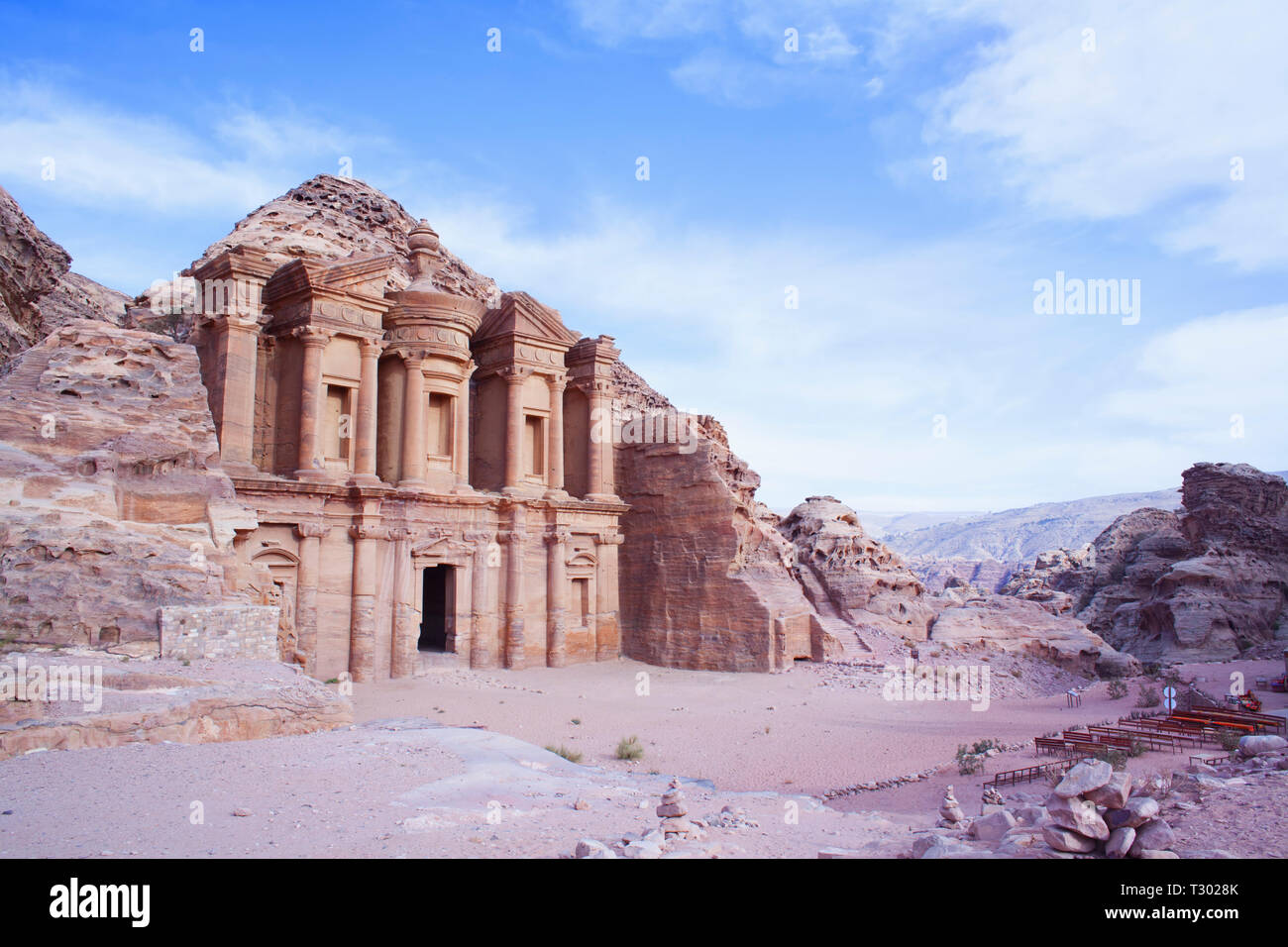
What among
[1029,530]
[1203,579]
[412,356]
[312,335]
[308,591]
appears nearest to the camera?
[308,591]

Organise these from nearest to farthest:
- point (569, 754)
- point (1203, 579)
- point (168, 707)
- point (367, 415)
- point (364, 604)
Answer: point (168, 707)
point (569, 754)
point (364, 604)
point (367, 415)
point (1203, 579)

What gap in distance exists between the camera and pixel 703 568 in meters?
27.0

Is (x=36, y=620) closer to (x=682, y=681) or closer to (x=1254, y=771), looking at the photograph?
(x=1254, y=771)

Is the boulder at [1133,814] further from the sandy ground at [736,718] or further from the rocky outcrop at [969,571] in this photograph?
the rocky outcrop at [969,571]

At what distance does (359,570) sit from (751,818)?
1617 centimetres

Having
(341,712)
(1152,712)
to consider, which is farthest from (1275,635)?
(341,712)

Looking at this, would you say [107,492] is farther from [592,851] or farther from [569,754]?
[592,851]

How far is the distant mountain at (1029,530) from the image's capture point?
6383 inches

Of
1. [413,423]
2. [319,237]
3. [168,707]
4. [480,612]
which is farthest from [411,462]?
[168,707]

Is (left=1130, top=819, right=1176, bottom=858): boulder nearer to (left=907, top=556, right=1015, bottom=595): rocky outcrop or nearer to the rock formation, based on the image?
the rock formation

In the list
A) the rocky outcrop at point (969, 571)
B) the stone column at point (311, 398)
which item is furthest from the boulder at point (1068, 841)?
the rocky outcrop at point (969, 571)

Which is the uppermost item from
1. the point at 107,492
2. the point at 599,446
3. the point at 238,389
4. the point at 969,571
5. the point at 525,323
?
the point at 525,323

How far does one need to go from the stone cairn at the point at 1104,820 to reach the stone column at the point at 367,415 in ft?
66.3

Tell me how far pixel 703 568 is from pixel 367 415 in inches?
482
